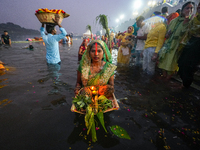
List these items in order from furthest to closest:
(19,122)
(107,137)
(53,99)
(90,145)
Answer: (53,99)
(19,122)
(107,137)
(90,145)

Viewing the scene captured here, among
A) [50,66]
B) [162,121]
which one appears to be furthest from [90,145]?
[50,66]

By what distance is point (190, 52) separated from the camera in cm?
367

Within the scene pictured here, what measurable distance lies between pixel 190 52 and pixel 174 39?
2.74ft

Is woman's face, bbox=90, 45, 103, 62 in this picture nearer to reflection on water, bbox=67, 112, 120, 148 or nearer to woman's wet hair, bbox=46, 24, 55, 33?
reflection on water, bbox=67, 112, 120, 148

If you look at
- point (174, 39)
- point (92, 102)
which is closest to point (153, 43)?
point (174, 39)

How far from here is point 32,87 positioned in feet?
12.4

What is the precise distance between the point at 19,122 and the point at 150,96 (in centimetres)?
377

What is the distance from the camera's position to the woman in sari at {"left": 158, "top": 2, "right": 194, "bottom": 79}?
3.73 m

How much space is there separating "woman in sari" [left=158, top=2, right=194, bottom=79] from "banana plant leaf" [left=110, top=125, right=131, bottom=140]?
369cm

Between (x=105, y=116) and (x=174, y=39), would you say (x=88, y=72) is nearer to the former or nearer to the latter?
(x=105, y=116)

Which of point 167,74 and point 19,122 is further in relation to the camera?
point 167,74

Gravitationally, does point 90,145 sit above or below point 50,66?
below

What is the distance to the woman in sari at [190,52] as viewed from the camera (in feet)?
11.0

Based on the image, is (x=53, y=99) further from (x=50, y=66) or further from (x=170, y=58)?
(x=170, y=58)
